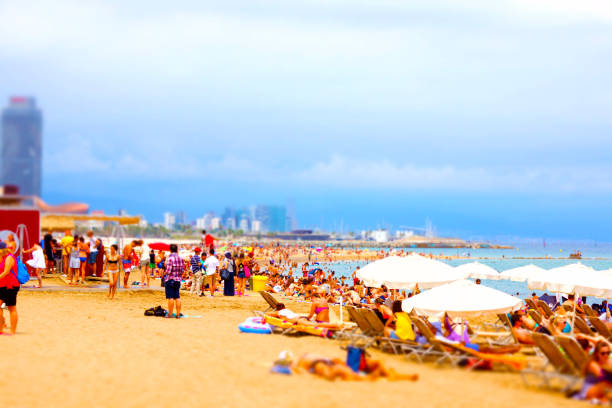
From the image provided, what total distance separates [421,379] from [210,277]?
1088 cm

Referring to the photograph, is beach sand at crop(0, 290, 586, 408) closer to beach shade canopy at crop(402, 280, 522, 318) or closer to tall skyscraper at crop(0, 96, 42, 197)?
beach shade canopy at crop(402, 280, 522, 318)

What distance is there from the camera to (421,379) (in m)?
7.33

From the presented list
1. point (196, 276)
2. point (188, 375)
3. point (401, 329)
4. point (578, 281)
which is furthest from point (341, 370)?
point (196, 276)

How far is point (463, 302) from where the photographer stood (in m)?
8.70

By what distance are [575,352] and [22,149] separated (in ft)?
61.6

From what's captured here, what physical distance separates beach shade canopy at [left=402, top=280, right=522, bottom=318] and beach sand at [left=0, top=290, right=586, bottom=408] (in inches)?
32.7

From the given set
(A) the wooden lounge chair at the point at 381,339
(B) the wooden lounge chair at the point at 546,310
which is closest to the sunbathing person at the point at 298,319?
(A) the wooden lounge chair at the point at 381,339

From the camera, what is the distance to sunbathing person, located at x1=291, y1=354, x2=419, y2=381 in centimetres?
712

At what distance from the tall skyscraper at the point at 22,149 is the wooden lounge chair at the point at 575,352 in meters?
15.8

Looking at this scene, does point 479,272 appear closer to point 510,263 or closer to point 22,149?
point 22,149

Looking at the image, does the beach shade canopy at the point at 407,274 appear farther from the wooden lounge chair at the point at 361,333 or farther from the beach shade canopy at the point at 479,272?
the beach shade canopy at the point at 479,272

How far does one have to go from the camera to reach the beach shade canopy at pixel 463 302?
8.58 m

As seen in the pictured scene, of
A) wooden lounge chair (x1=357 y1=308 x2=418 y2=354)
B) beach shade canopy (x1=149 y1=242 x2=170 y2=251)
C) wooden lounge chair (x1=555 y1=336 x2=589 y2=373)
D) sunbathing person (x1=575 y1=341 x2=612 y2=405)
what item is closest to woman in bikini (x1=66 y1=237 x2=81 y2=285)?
beach shade canopy (x1=149 y1=242 x2=170 y2=251)

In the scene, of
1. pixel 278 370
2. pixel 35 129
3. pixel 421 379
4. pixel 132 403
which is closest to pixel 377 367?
pixel 421 379
